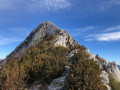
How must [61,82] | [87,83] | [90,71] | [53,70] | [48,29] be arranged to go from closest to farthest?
[87,83] → [90,71] → [61,82] → [53,70] → [48,29]

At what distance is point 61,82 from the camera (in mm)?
5258

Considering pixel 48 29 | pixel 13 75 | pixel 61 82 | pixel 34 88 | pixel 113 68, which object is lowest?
pixel 34 88

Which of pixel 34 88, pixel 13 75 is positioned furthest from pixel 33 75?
pixel 13 75

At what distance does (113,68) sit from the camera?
10.3 metres

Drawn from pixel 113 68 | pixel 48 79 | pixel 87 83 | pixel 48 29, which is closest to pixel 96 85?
pixel 87 83

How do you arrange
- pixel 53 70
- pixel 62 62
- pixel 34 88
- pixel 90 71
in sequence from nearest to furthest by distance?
pixel 90 71, pixel 34 88, pixel 53 70, pixel 62 62

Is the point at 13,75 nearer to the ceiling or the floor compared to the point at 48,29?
nearer to the floor

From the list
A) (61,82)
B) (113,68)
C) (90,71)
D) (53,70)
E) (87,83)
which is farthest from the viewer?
(113,68)

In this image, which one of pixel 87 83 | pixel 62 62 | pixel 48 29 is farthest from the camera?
pixel 48 29

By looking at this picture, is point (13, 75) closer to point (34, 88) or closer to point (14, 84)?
point (14, 84)

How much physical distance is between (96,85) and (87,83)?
0.41m

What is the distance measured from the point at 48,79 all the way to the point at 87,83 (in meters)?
2.84

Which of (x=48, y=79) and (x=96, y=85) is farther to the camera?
(x=48, y=79)

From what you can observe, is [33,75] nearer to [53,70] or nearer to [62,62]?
[53,70]
